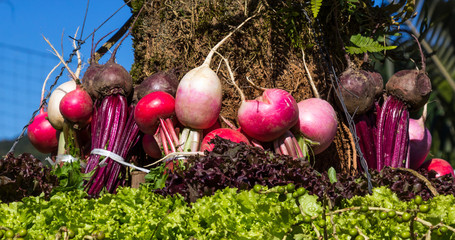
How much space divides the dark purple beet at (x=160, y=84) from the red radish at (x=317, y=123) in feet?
2.90

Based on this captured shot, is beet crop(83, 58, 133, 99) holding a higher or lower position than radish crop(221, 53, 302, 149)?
higher

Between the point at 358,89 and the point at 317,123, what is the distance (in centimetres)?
57

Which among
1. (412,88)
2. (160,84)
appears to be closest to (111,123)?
(160,84)

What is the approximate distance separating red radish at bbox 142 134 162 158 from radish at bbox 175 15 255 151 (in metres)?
0.30

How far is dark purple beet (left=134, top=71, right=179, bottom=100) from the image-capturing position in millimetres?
2922

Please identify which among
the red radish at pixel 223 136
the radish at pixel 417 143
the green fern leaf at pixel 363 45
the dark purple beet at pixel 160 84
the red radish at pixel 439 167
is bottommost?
the red radish at pixel 439 167

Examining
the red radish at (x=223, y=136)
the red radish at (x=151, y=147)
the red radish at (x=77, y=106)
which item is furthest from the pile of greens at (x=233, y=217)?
the red radish at (x=77, y=106)

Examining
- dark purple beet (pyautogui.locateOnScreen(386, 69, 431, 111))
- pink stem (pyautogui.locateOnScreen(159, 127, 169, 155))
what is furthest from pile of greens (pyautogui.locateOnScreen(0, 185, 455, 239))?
dark purple beet (pyautogui.locateOnScreen(386, 69, 431, 111))

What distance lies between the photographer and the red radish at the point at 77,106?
3.07 meters

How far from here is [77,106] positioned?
3.08 meters

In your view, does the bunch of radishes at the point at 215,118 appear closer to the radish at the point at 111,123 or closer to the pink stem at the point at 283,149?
the pink stem at the point at 283,149

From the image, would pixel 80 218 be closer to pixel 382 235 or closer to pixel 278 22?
pixel 382 235

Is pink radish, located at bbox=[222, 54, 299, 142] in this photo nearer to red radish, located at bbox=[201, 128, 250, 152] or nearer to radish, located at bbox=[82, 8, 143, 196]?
red radish, located at bbox=[201, 128, 250, 152]

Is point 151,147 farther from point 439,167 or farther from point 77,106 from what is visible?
point 439,167
